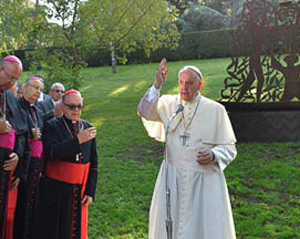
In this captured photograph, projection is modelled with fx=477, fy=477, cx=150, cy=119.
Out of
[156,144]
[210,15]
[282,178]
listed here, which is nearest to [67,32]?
[156,144]

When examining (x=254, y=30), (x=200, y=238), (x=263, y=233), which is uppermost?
(x=254, y=30)

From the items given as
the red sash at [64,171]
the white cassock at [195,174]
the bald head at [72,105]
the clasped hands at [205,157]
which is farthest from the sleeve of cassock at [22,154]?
the clasped hands at [205,157]

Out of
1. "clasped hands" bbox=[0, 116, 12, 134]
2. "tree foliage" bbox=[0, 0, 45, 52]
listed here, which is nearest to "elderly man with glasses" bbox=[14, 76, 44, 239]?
"clasped hands" bbox=[0, 116, 12, 134]

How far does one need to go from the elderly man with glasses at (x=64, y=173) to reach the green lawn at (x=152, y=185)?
164cm

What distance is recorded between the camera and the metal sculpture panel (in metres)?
10.7

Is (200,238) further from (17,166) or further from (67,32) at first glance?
(67,32)

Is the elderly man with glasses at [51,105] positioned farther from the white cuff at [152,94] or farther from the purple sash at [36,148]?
the white cuff at [152,94]

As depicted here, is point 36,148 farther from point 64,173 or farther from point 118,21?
point 118,21

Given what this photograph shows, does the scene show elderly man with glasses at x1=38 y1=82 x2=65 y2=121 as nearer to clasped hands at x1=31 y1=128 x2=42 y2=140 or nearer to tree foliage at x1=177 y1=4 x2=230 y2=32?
clasped hands at x1=31 y1=128 x2=42 y2=140

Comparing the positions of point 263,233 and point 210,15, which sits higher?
point 210,15

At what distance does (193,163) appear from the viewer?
4.21 m

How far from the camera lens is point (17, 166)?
411 cm

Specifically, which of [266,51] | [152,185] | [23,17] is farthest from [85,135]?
[23,17]

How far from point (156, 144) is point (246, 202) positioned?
4.09 metres
